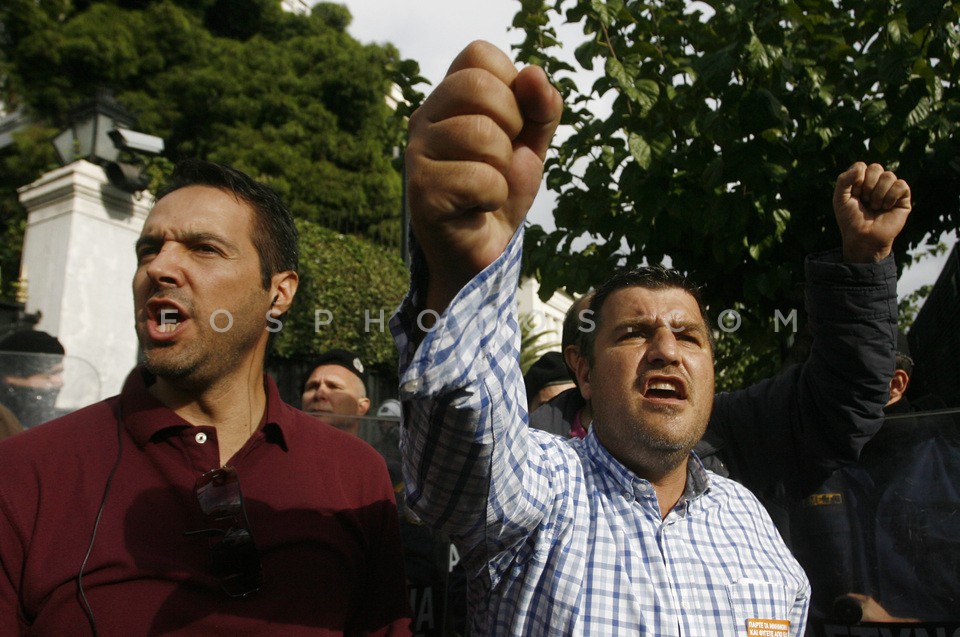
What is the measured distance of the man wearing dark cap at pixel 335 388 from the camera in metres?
3.71

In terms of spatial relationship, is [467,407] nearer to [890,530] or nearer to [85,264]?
[890,530]

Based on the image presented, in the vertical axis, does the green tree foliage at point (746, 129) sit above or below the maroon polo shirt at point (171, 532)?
above

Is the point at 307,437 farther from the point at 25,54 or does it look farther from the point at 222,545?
the point at 25,54

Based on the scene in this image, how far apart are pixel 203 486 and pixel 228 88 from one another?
16068 mm

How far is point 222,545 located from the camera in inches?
56.6

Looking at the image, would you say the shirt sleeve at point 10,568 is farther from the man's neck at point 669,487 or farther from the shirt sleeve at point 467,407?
the man's neck at point 669,487

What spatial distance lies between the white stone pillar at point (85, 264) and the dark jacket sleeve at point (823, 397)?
5921 millimetres

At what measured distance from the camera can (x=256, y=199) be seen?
1.90 meters

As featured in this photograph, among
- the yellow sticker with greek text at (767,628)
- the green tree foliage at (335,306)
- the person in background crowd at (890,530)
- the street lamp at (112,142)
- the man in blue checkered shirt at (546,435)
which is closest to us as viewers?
the man in blue checkered shirt at (546,435)

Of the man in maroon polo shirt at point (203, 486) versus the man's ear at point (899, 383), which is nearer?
the man in maroon polo shirt at point (203, 486)

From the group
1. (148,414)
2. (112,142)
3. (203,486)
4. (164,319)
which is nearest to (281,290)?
(164,319)
